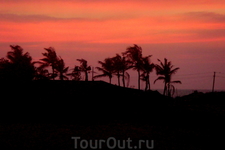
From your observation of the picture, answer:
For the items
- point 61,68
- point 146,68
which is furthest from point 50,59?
point 146,68

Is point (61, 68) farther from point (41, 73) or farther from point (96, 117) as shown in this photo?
point (96, 117)

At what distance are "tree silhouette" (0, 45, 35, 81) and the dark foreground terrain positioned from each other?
10419 mm

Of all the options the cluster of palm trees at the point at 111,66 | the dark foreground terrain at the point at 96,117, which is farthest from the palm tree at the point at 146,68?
the dark foreground terrain at the point at 96,117

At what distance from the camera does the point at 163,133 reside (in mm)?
17562

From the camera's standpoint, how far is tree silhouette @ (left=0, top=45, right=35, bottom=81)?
34.3 m

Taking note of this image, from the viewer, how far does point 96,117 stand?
2233 cm

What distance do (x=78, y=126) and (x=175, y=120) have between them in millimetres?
7178

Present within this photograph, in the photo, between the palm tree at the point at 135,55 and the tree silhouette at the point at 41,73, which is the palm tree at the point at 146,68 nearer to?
the palm tree at the point at 135,55

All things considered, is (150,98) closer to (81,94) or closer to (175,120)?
(175,120)

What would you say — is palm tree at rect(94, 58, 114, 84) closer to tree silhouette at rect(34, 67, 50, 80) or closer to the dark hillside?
tree silhouette at rect(34, 67, 50, 80)

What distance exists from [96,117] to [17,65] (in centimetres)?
1791

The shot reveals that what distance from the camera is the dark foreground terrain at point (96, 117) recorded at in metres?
16.0

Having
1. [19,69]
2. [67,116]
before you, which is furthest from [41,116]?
[19,69]

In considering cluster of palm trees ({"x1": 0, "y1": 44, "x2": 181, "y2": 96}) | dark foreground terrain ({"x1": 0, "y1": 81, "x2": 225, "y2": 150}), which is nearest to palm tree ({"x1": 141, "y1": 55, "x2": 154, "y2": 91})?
cluster of palm trees ({"x1": 0, "y1": 44, "x2": 181, "y2": 96})
